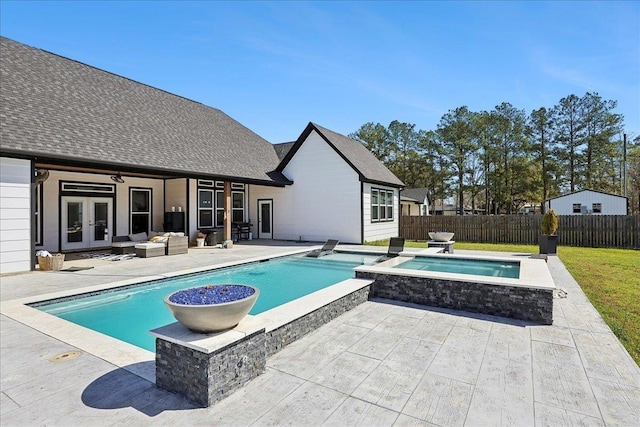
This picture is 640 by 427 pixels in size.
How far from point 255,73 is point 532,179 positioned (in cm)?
2833

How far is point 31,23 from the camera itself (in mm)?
11664

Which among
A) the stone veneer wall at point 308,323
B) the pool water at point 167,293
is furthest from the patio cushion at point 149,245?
the stone veneer wall at point 308,323

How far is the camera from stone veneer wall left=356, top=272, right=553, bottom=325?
4.96 metres

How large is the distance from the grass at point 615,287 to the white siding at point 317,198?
835 centimetres

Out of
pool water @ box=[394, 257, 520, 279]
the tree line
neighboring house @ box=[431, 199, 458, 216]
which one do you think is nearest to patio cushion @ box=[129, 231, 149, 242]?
pool water @ box=[394, 257, 520, 279]

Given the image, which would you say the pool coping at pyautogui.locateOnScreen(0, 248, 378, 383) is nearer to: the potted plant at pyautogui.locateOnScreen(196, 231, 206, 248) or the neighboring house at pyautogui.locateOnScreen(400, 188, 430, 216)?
the potted plant at pyautogui.locateOnScreen(196, 231, 206, 248)

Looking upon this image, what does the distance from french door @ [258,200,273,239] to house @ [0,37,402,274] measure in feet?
0.20

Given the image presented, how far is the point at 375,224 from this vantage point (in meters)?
16.5

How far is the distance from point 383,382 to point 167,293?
18.7 ft

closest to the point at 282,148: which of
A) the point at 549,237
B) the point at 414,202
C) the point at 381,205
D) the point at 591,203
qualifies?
the point at 381,205

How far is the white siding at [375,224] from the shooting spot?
1554 centimetres

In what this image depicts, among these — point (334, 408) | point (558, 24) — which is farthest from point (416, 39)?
point (334, 408)

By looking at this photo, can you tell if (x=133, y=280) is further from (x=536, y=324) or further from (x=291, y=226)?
(x=291, y=226)

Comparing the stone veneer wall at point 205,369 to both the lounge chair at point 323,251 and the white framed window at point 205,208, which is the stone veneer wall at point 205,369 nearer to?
the lounge chair at point 323,251
